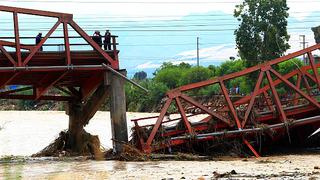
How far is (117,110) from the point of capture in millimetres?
26109

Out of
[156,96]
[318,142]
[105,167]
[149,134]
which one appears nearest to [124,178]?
[105,167]

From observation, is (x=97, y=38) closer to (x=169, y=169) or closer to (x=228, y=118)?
(x=228, y=118)

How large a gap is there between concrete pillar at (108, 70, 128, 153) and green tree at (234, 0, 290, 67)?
38.7m

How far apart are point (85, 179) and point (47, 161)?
7112mm

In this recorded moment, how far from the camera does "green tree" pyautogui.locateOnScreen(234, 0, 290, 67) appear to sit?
64750 millimetres

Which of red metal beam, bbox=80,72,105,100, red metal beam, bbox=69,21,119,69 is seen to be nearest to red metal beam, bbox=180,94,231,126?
red metal beam, bbox=69,21,119,69

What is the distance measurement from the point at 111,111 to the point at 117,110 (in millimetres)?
265

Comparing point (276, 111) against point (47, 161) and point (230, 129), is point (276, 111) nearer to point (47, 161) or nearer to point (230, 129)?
point (230, 129)

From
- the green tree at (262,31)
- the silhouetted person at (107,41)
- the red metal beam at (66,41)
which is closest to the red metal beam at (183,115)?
the silhouetted person at (107,41)

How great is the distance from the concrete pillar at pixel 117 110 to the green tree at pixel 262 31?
3871 centimetres

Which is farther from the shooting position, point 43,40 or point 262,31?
point 262,31

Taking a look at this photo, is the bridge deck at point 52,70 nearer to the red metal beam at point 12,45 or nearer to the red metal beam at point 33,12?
the red metal beam at point 12,45

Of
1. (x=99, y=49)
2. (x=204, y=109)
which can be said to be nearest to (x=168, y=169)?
(x=204, y=109)

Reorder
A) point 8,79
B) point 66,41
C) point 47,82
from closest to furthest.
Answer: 1. point 66,41
2. point 8,79
3. point 47,82
